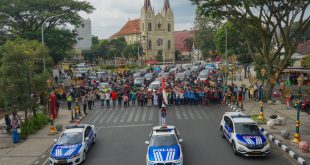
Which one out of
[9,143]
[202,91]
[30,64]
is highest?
[30,64]

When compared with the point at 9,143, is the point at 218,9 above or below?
above

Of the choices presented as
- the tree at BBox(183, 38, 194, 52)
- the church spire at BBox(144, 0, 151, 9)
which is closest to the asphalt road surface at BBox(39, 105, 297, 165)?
the church spire at BBox(144, 0, 151, 9)

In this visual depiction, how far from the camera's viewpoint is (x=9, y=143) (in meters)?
20.2

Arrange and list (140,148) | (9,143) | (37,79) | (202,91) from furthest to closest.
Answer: (202,91), (37,79), (9,143), (140,148)

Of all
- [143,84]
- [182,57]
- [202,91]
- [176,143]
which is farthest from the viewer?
[182,57]

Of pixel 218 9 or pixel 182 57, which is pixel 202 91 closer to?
pixel 218 9

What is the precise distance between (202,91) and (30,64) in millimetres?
15036

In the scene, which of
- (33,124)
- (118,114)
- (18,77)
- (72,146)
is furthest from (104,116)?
(72,146)

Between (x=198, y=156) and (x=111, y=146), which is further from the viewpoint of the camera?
(x=111, y=146)

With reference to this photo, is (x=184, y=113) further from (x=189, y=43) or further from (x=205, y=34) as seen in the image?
(x=189, y=43)

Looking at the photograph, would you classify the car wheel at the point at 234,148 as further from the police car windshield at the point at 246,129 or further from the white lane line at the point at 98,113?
the white lane line at the point at 98,113

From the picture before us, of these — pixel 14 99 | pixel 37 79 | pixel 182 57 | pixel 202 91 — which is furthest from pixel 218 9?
pixel 182 57

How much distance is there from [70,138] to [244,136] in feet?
27.6

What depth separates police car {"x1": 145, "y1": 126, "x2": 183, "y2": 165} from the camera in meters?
13.9
